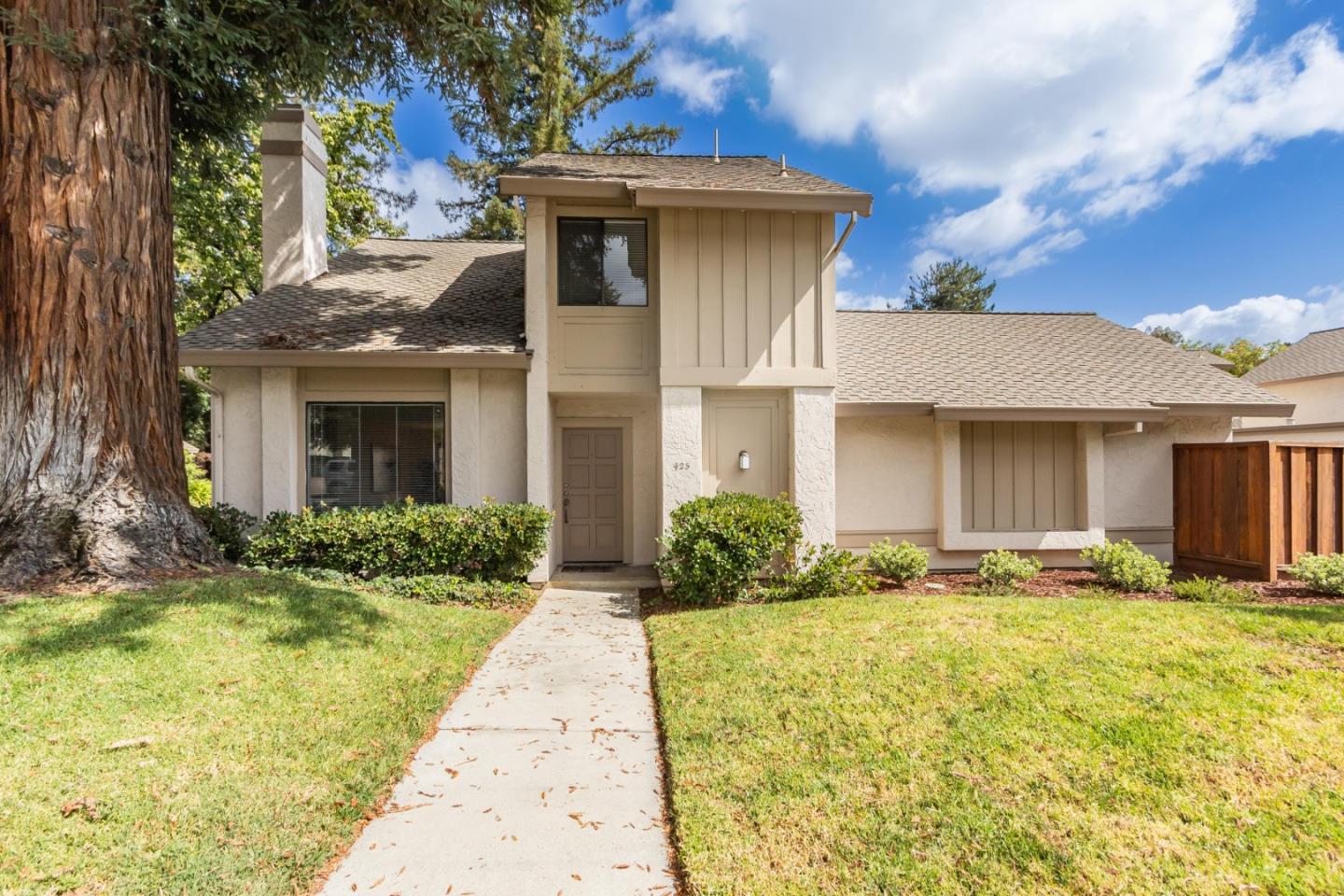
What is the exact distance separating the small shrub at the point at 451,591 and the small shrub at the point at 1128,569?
7253mm

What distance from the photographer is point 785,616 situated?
5789 mm

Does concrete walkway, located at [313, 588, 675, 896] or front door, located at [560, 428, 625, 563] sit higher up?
front door, located at [560, 428, 625, 563]

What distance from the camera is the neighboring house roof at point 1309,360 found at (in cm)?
1714

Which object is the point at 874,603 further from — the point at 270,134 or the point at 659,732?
the point at 270,134

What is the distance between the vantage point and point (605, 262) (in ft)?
27.1

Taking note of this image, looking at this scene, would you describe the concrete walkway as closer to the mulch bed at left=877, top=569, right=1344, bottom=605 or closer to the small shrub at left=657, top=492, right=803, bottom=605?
the small shrub at left=657, top=492, right=803, bottom=605

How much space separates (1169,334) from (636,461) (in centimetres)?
4756

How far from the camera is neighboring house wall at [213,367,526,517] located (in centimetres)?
775

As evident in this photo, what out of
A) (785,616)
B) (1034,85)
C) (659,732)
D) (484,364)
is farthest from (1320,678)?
(1034,85)

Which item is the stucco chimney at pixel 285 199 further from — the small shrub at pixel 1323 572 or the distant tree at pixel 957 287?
the distant tree at pixel 957 287

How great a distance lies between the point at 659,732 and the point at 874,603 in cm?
316

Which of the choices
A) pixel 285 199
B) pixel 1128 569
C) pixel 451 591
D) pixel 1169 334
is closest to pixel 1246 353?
pixel 1169 334

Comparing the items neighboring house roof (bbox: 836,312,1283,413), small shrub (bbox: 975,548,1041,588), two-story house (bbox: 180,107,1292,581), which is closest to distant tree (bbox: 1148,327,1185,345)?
neighboring house roof (bbox: 836,312,1283,413)

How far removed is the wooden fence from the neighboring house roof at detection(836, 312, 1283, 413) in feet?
4.38
